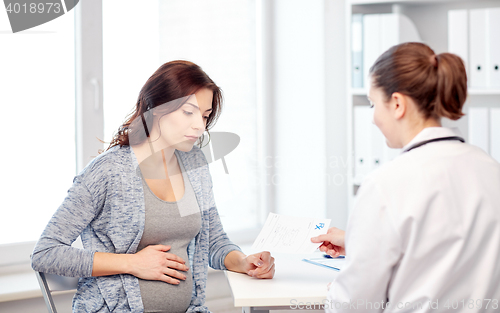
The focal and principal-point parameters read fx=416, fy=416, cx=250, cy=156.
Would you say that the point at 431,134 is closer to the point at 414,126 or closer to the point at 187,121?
the point at 414,126

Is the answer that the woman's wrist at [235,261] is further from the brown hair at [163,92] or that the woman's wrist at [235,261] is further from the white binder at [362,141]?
the white binder at [362,141]

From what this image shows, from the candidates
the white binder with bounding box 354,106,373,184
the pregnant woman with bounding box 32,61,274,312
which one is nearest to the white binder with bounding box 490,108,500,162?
the white binder with bounding box 354,106,373,184

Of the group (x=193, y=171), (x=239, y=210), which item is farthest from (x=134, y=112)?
(x=239, y=210)

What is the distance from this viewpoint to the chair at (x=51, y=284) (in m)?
1.12

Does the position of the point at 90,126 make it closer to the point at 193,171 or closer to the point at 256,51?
the point at 193,171

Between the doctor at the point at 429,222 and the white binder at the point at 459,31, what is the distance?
1073mm

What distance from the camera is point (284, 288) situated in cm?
105

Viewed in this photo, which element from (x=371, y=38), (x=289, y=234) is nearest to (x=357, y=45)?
(x=371, y=38)

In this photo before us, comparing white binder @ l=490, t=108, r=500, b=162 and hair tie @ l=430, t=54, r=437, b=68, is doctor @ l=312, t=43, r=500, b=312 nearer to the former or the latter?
hair tie @ l=430, t=54, r=437, b=68

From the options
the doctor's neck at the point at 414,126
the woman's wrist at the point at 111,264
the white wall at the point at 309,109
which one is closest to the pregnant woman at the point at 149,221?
the woman's wrist at the point at 111,264

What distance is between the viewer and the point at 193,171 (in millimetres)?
1398

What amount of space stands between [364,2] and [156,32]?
995mm

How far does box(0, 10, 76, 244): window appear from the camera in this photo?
1.70 m

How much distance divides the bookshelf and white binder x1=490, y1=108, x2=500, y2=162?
0.33 ft
